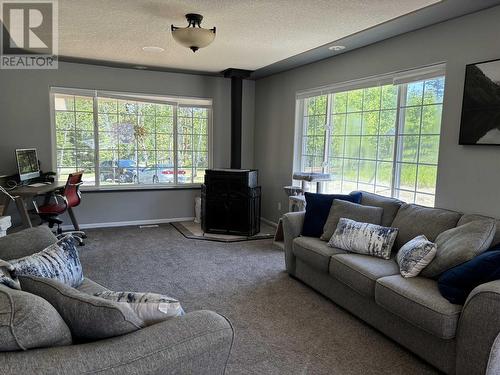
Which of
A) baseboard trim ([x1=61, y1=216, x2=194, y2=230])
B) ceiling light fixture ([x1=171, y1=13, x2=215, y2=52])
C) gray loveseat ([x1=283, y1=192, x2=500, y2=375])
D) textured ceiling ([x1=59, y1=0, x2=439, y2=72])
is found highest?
textured ceiling ([x1=59, y1=0, x2=439, y2=72])

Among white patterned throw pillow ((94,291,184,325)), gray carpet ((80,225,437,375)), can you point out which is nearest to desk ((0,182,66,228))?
gray carpet ((80,225,437,375))

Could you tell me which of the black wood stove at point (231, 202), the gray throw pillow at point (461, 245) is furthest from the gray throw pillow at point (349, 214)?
the black wood stove at point (231, 202)

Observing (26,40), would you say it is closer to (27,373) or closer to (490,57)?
(27,373)

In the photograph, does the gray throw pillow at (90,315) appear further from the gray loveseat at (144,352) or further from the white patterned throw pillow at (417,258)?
the white patterned throw pillow at (417,258)

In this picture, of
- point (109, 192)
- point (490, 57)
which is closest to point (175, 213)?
point (109, 192)

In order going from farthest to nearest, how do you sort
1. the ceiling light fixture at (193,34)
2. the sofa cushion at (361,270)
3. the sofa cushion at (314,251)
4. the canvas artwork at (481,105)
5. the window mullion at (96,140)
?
the window mullion at (96,140), the sofa cushion at (314,251), the ceiling light fixture at (193,34), the canvas artwork at (481,105), the sofa cushion at (361,270)

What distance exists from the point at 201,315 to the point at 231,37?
3.06 metres

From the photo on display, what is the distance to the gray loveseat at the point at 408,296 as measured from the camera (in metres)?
1.96

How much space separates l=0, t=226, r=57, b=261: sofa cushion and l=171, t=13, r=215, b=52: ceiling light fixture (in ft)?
5.96

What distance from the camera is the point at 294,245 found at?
11.9ft

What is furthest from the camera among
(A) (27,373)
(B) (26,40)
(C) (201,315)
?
(B) (26,40)

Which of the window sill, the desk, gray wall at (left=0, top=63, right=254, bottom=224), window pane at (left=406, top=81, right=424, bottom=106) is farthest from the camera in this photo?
the window sill

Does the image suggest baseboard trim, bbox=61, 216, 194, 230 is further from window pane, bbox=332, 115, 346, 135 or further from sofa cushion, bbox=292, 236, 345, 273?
sofa cushion, bbox=292, 236, 345, 273

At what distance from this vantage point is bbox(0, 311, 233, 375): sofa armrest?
1.13 m
